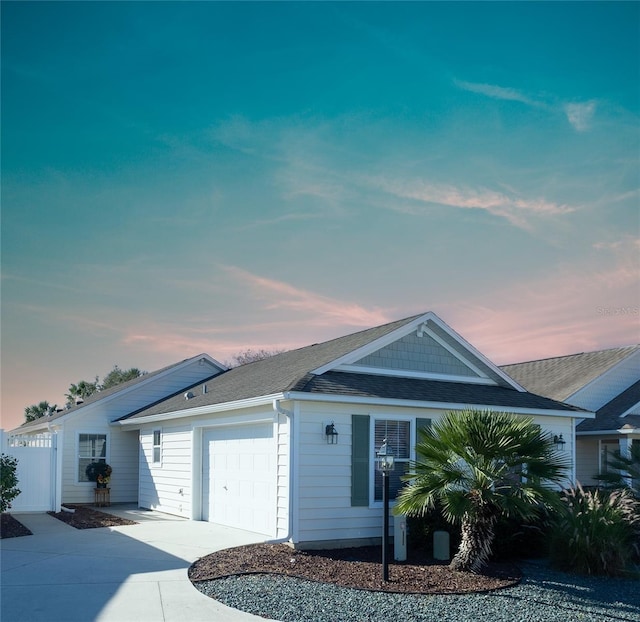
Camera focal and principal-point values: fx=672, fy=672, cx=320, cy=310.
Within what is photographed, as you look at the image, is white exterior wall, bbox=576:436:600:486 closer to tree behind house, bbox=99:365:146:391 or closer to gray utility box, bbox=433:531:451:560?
gray utility box, bbox=433:531:451:560

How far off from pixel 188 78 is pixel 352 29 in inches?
142

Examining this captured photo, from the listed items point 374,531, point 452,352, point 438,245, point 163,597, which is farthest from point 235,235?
point 163,597

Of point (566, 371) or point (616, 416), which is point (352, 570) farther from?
point (566, 371)

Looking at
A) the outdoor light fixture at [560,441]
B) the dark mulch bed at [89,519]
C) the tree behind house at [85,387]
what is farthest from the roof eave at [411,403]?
the tree behind house at [85,387]

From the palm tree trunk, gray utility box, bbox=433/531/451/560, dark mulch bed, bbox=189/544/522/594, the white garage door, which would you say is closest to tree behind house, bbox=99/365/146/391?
the white garage door

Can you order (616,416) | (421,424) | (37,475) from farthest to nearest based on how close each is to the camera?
(616,416) → (37,475) → (421,424)

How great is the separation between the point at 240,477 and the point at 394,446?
3405 millimetres

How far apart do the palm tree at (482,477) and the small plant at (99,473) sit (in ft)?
42.9

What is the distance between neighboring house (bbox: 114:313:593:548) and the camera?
38.9 feet

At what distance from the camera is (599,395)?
2180 centimetres

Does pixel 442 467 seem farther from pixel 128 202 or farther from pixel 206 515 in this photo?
pixel 128 202

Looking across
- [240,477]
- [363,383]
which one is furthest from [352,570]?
[240,477]

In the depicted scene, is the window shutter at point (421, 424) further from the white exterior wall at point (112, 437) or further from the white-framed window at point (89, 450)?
the white-framed window at point (89, 450)

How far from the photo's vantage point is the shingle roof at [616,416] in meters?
19.3
